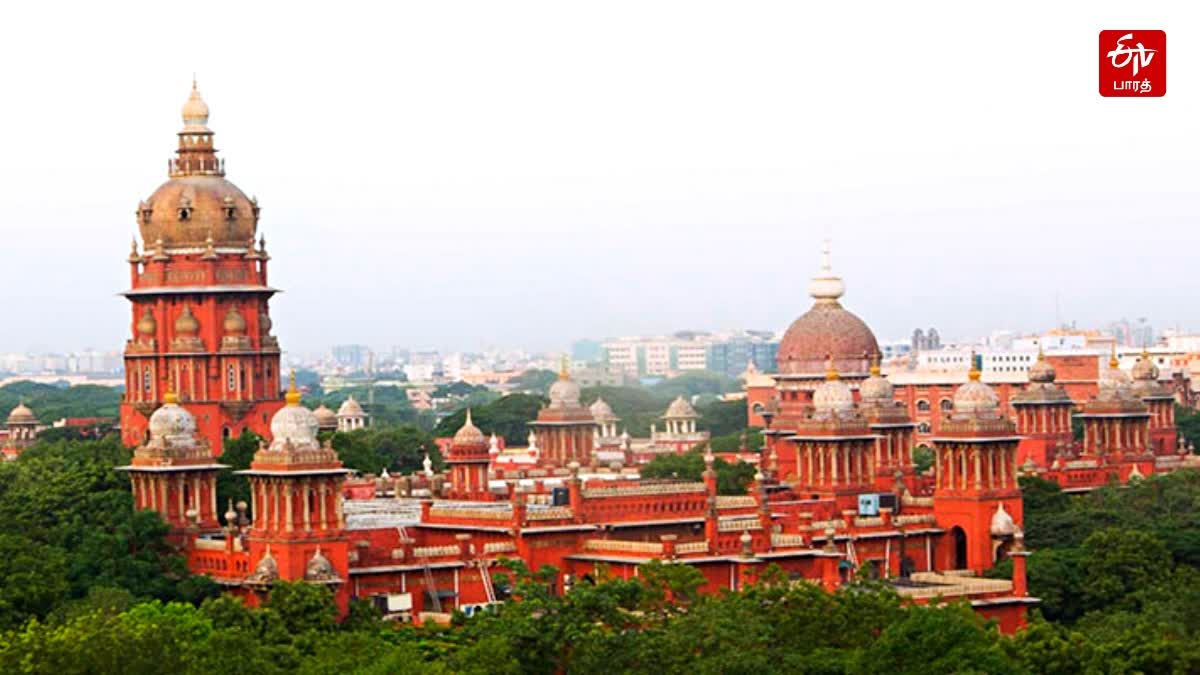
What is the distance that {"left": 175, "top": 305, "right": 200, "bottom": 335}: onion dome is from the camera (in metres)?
74.7

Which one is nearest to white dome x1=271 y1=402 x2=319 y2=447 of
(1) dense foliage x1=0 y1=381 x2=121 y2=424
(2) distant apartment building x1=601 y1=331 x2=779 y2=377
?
(2) distant apartment building x1=601 y1=331 x2=779 y2=377

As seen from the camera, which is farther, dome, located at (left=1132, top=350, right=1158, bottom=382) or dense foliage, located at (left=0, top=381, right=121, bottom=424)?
dense foliage, located at (left=0, top=381, right=121, bottom=424)

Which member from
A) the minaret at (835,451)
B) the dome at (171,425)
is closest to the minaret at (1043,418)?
the minaret at (835,451)

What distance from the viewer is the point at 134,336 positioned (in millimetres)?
76062

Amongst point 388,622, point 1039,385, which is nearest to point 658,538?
point 388,622

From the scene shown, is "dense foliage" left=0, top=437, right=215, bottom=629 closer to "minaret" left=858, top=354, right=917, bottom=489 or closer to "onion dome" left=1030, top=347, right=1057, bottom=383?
"minaret" left=858, top=354, right=917, bottom=489

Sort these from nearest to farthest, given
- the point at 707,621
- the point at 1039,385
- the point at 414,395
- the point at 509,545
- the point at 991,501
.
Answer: the point at 707,621, the point at 509,545, the point at 991,501, the point at 1039,385, the point at 414,395

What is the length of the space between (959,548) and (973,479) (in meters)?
1.57

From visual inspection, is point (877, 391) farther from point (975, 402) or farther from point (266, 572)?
point (266, 572)

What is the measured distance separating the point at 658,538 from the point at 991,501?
807 cm

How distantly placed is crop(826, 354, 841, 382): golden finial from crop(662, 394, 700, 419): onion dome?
99.2 ft

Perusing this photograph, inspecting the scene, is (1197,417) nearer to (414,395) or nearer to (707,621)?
(707,621)

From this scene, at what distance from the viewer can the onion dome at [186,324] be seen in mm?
74688

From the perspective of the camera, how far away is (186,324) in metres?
74.7
